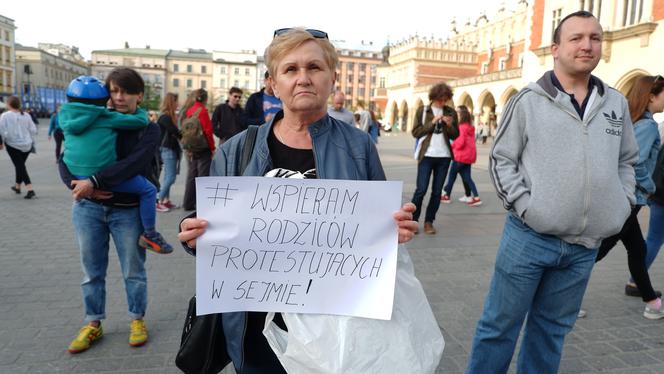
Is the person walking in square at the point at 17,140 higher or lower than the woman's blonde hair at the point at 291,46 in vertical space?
lower

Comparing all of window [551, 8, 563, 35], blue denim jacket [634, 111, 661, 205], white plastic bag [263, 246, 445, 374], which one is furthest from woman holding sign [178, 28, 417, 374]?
window [551, 8, 563, 35]

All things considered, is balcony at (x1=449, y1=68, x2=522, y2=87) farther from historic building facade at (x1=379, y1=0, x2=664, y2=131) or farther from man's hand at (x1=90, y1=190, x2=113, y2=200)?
man's hand at (x1=90, y1=190, x2=113, y2=200)

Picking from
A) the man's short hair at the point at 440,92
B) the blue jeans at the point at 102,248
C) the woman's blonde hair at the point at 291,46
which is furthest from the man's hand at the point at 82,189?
the man's short hair at the point at 440,92

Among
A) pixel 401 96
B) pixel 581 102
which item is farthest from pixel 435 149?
pixel 401 96

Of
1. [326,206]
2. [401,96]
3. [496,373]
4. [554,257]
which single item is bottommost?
[496,373]

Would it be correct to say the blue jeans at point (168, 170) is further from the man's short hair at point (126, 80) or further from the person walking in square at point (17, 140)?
the man's short hair at point (126, 80)

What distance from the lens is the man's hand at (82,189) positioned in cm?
295

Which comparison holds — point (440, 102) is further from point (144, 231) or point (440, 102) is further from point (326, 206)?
point (326, 206)

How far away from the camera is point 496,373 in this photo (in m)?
2.62

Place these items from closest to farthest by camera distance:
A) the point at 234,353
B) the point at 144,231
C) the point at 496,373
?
the point at 234,353, the point at 496,373, the point at 144,231

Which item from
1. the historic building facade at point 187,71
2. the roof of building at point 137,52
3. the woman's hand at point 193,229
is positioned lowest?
the woman's hand at point 193,229

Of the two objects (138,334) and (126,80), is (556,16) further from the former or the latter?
(138,334)

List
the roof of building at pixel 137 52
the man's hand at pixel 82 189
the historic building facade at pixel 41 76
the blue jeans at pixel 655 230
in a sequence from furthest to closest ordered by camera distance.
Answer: the roof of building at pixel 137 52
the historic building facade at pixel 41 76
the blue jeans at pixel 655 230
the man's hand at pixel 82 189

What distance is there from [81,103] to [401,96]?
65.3 metres
